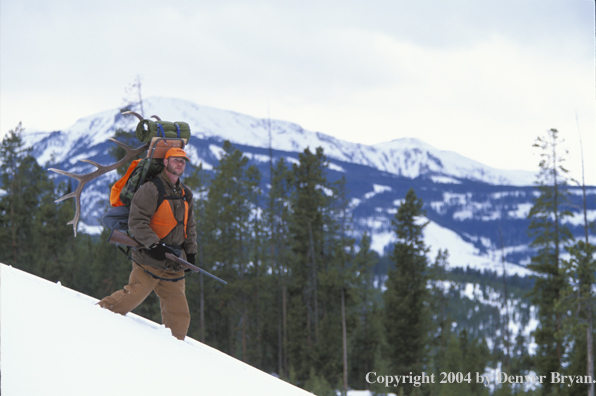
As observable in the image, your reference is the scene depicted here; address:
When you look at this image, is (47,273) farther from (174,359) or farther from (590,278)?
(174,359)

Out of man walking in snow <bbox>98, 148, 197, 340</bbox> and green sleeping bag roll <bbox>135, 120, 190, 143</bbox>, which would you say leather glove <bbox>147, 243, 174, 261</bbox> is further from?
green sleeping bag roll <bbox>135, 120, 190, 143</bbox>

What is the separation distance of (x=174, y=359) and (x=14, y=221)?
35.5 meters

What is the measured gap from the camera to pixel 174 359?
143 inches

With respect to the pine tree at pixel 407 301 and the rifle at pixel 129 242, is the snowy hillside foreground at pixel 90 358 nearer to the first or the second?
the rifle at pixel 129 242

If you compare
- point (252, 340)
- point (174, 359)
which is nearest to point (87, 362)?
point (174, 359)

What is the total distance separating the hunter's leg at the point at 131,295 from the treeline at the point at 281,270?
875 inches

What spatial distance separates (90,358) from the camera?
2912mm

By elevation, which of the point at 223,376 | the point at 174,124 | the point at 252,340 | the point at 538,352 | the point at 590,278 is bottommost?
the point at 252,340

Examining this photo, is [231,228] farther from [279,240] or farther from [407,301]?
[407,301]

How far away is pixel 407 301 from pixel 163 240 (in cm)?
2665

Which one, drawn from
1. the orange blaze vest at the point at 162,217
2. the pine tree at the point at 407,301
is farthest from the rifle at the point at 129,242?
the pine tree at the point at 407,301

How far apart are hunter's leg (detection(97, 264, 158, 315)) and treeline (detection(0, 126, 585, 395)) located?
22231 millimetres

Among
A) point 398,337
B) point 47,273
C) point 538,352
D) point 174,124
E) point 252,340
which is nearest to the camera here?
point 174,124

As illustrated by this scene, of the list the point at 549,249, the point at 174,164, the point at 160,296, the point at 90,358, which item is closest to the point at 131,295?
the point at 160,296
